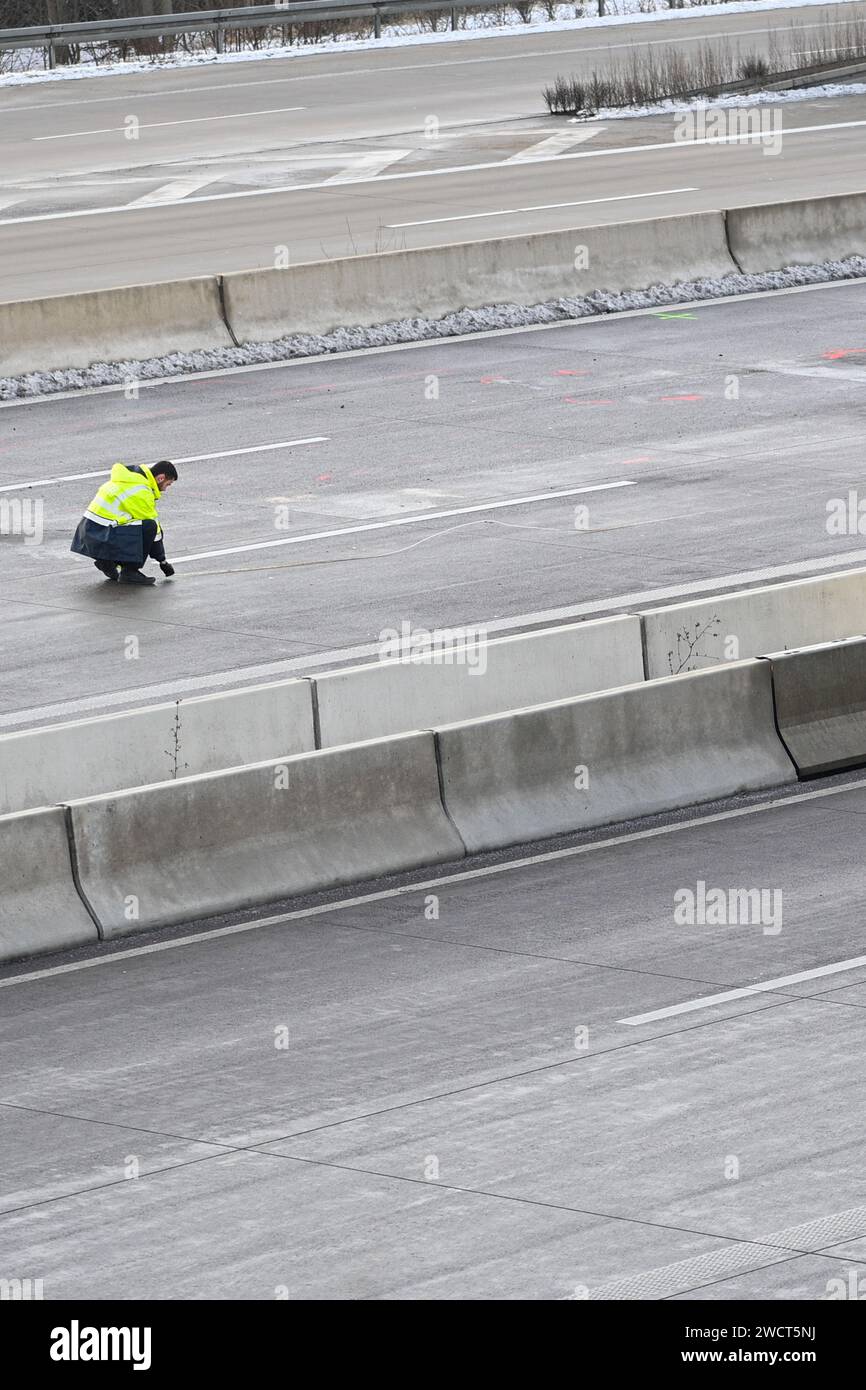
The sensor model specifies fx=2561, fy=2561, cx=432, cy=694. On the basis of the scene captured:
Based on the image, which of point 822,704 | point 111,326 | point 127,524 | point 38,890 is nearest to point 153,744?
point 38,890

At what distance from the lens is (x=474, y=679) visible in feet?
47.4

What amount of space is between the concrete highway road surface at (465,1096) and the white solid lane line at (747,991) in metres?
0.03

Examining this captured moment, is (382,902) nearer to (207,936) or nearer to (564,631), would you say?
(207,936)

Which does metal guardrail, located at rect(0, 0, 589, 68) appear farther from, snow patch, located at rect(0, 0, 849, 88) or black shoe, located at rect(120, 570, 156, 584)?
black shoe, located at rect(120, 570, 156, 584)

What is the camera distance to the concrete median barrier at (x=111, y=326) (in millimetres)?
26453

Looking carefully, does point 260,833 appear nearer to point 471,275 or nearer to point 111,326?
point 111,326

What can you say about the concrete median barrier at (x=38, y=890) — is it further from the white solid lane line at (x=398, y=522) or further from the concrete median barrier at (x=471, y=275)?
the concrete median barrier at (x=471, y=275)

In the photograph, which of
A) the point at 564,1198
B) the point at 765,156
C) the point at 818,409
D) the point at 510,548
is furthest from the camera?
the point at 765,156

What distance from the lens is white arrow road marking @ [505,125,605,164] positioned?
40375 mm

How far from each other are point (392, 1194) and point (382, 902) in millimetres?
3987

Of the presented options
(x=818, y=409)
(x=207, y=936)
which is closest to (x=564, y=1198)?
(x=207, y=936)

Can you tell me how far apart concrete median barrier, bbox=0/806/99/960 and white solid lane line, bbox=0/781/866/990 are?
0.22 m

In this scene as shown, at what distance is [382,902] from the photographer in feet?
42.5

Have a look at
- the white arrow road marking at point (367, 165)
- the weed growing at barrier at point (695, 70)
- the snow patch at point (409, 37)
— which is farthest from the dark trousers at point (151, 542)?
the snow patch at point (409, 37)
